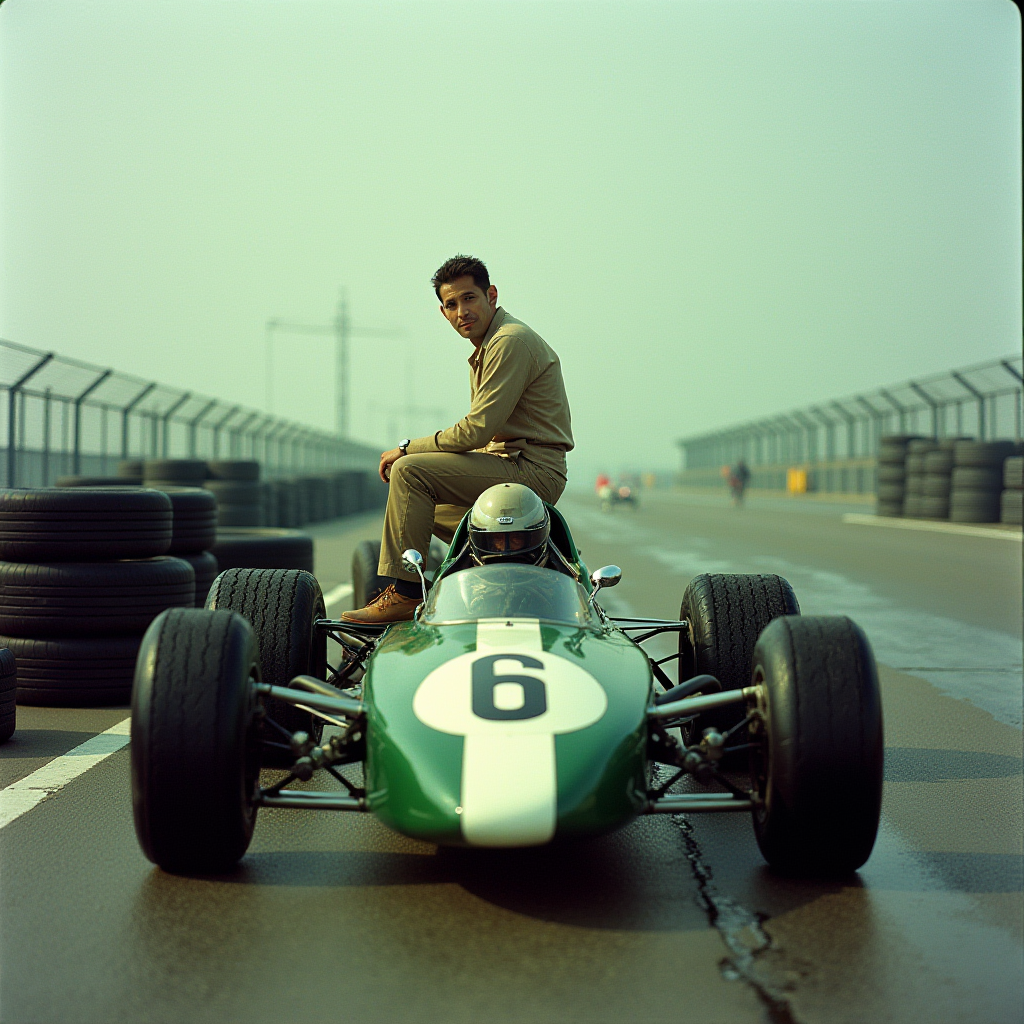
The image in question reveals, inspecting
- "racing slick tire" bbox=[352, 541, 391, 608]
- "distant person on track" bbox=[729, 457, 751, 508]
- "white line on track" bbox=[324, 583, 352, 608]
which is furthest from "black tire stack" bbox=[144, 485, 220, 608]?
"distant person on track" bbox=[729, 457, 751, 508]

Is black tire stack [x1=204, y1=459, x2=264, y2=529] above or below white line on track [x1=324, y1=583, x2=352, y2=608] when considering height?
above

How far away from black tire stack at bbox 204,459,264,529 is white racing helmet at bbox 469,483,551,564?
15251 millimetres

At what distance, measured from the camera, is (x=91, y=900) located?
3611mm

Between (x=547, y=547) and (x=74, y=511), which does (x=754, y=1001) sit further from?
(x=74, y=511)

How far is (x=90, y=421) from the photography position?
1911 cm

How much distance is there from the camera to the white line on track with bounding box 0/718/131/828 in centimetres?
465

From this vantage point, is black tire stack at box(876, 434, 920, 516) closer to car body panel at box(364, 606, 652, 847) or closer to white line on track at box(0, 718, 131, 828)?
white line on track at box(0, 718, 131, 828)

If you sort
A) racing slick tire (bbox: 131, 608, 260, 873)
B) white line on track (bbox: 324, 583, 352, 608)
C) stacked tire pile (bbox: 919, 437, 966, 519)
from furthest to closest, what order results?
1. stacked tire pile (bbox: 919, 437, 966, 519)
2. white line on track (bbox: 324, 583, 352, 608)
3. racing slick tire (bbox: 131, 608, 260, 873)

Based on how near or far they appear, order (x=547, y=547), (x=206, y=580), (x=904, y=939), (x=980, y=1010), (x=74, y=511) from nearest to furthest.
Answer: (x=980, y=1010)
(x=904, y=939)
(x=547, y=547)
(x=74, y=511)
(x=206, y=580)

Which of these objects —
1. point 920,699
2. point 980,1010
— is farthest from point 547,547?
point 920,699

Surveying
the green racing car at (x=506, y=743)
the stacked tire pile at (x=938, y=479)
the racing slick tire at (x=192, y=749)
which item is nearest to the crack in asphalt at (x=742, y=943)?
the green racing car at (x=506, y=743)

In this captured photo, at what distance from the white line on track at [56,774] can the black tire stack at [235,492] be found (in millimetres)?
14025

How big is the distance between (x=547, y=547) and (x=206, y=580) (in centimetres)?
388

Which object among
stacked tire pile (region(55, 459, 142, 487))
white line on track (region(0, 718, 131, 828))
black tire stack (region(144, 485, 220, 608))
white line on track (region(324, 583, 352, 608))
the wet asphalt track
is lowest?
white line on track (region(0, 718, 131, 828))
